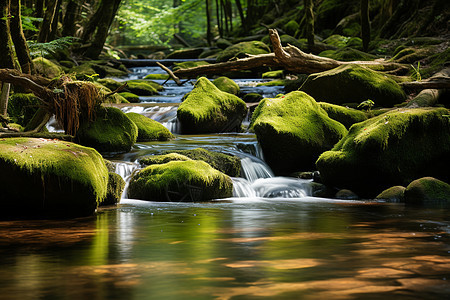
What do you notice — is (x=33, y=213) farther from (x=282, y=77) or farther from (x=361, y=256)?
(x=282, y=77)

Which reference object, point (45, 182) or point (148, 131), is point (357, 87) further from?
point (45, 182)

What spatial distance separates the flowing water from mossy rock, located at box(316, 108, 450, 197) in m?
1.18

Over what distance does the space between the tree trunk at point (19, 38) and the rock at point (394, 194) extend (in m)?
8.27

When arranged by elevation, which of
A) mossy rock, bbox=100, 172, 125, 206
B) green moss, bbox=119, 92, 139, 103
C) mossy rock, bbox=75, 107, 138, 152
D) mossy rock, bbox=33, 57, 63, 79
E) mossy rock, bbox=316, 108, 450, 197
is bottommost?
mossy rock, bbox=100, 172, 125, 206

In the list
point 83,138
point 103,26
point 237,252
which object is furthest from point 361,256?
point 103,26

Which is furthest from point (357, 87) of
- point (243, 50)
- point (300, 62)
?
point (243, 50)

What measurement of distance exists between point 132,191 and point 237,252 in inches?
177

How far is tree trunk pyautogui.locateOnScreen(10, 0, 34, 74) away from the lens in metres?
12.0

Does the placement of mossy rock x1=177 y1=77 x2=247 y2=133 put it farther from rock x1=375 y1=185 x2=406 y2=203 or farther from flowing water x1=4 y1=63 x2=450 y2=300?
rock x1=375 y1=185 x2=406 y2=203

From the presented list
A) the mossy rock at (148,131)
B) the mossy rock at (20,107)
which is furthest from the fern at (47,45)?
the mossy rock at (148,131)

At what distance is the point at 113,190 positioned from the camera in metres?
8.17

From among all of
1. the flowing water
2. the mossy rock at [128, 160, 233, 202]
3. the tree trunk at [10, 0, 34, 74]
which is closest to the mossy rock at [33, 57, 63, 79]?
the tree trunk at [10, 0, 34, 74]

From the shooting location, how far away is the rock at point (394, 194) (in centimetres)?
868

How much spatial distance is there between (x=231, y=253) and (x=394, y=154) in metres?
5.56
